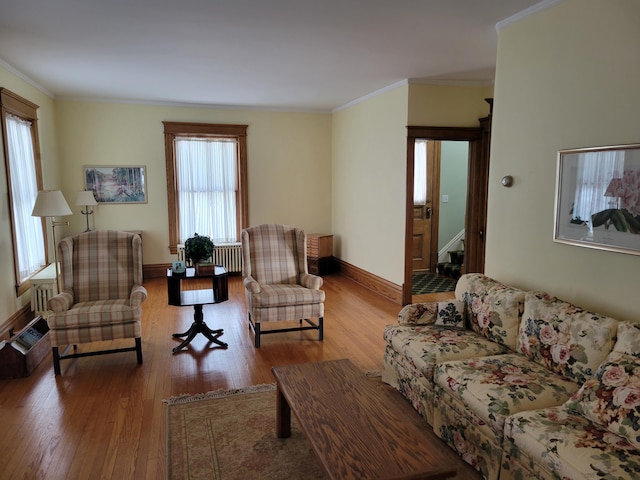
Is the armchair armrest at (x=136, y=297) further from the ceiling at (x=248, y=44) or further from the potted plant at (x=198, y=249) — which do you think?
the ceiling at (x=248, y=44)

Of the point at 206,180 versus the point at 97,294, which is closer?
the point at 97,294

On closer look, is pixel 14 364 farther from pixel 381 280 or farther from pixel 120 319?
pixel 381 280

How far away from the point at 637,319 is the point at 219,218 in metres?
5.80

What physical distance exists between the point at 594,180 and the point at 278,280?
2.88 m

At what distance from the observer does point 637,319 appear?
2.49 meters

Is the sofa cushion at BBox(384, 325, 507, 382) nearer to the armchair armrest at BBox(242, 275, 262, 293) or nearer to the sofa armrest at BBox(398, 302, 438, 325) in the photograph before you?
the sofa armrest at BBox(398, 302, 438, 325)

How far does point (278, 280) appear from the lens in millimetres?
4512

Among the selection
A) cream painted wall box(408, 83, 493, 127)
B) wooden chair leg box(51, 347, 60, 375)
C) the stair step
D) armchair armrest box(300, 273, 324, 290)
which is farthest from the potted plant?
the stair step

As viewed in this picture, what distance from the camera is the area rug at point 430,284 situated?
20.3 ft

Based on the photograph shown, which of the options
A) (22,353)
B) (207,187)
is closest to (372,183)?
(207,187)

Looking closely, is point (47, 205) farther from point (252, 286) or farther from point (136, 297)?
point (252, 286)

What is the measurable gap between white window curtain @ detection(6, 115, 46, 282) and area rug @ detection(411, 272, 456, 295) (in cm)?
461

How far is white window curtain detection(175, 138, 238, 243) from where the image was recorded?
6.86m

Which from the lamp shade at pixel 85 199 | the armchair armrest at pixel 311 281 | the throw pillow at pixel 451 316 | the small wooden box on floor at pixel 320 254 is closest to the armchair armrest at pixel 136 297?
the armchair armrest at pixel 311 281
